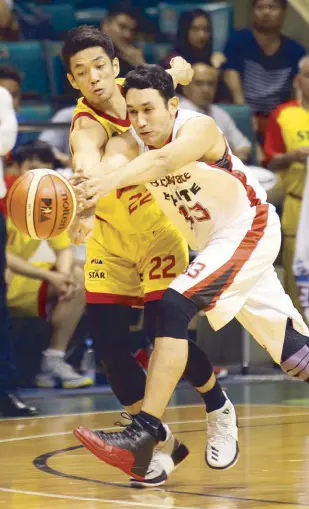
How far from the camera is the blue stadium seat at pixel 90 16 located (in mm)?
11164

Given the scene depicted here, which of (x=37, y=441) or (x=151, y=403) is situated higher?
(x=151, y=403)

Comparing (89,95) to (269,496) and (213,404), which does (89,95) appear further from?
(269,496)

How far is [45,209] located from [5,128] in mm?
2370

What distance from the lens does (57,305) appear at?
8344mm

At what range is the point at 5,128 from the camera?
688 centimetres

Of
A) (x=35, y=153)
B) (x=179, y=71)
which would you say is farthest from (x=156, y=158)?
(x=35, y=153)

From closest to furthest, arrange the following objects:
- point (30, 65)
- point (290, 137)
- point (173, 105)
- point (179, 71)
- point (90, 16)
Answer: point (173, 105), point (179, 71), point (290, 137), point (30, 65), point (90, 16)

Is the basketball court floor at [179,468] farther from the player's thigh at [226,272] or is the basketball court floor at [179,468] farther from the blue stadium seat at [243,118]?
the blue stadium seat at [243,118]

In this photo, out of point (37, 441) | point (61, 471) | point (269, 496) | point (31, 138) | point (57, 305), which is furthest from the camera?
point (31, 138)

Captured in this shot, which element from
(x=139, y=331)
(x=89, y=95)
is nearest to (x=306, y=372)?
(x=89, y=95)

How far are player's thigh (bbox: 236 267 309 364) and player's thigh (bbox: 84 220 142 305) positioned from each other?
526 millimetres

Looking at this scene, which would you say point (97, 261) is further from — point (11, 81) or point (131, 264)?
point (11, 81)

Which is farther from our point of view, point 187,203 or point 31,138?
point 31,138

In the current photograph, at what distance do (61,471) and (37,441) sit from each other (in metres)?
0.94
